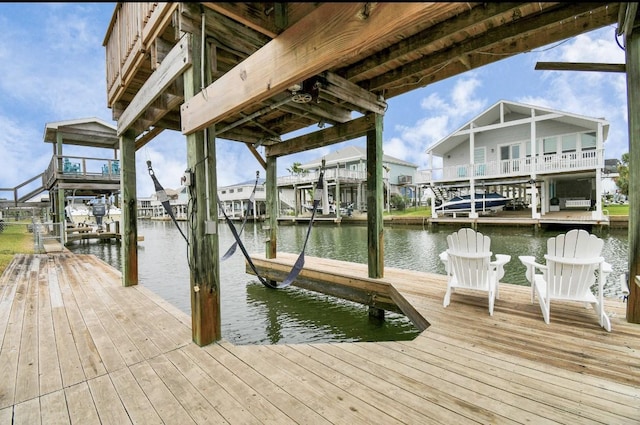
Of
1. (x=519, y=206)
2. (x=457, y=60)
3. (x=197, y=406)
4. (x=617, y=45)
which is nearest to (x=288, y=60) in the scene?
(x=197, y=406)

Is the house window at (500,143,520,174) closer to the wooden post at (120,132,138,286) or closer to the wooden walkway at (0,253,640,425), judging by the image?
the wooden walkway at (0,253,640,425)

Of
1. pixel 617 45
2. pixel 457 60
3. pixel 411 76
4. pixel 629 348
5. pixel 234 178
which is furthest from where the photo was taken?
pixel 234 178

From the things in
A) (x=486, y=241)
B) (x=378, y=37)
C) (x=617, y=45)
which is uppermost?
(x=617, y=45)

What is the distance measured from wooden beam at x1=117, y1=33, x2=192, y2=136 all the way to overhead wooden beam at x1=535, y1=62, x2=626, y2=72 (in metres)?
3.84

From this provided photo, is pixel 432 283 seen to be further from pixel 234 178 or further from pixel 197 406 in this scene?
pixel 234 178

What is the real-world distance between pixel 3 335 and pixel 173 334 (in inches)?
70.7

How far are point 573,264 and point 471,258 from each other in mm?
940

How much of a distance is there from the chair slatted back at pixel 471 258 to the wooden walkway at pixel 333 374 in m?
0.33

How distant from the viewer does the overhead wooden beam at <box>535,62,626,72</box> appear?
3.24m

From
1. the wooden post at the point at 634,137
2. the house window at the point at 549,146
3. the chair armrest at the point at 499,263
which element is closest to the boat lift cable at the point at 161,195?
the chair armrest at the point at 499,263

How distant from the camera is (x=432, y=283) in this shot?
15.5 ft

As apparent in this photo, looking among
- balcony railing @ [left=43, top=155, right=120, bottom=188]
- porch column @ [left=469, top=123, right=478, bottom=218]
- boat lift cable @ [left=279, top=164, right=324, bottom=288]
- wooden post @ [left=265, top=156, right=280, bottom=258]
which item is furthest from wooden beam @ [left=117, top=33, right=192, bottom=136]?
porch column @ [left=469, top=123, right=478, bottom=218]

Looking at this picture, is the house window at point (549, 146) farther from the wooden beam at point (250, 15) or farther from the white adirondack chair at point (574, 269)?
the wooden beam at point (250, 15)

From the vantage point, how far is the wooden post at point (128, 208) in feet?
16.8
